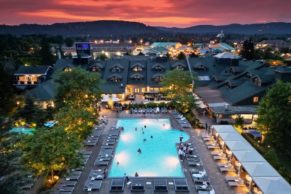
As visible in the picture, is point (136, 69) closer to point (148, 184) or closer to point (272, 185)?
point (148, 184)

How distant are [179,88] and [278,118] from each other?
18.5m

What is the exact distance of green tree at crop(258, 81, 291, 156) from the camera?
30891 mm

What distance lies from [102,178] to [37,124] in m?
15.7

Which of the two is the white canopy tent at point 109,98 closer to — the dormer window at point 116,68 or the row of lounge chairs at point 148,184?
the dormer window at point 116,68

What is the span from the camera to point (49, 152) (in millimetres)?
22781

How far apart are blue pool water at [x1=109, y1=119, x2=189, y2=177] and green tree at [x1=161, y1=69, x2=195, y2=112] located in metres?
3.75

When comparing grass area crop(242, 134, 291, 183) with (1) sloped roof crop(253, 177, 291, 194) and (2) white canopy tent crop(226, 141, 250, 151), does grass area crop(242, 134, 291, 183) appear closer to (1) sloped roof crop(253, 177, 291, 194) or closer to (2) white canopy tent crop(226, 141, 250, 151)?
(2) white canopy tent crop(226, 141, 250, 151)

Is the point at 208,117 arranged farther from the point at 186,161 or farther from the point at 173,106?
the point at 186,161

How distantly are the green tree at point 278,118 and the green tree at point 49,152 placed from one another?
19.4 meters

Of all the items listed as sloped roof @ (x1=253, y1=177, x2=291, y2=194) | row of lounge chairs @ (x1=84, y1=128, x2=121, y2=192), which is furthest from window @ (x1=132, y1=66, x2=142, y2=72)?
sloped roof @ (x1=253, y1=177, x2=291, y2=194)

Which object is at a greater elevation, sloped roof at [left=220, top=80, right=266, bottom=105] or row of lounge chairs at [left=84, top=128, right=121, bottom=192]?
sloped roof at [left=220, top=80, right=266, bottom=105]

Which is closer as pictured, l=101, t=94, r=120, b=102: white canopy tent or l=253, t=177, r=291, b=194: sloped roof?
l=253, t=177, r=291, b=194: sloped roof

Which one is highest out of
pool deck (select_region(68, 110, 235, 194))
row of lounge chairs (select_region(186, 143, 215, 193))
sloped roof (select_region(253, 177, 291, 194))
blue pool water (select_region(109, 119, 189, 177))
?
sloped roof (select_region(253, 177, 291, 194))

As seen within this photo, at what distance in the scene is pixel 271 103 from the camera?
32.3 meters
